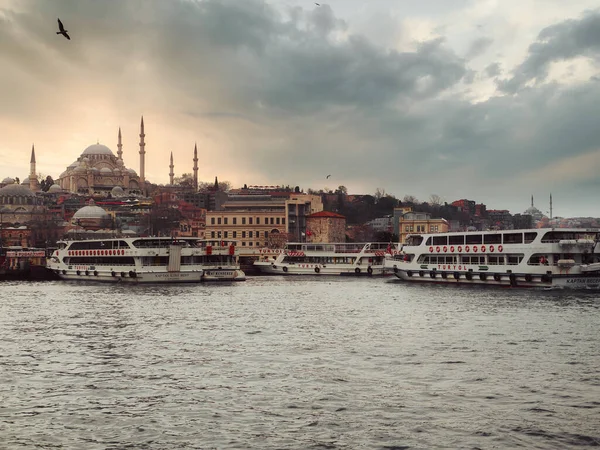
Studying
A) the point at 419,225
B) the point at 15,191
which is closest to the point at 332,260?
the point at 419,225

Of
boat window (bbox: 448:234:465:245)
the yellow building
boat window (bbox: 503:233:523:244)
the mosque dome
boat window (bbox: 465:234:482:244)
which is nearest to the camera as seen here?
boat window (bbox: 503:233:523:244)

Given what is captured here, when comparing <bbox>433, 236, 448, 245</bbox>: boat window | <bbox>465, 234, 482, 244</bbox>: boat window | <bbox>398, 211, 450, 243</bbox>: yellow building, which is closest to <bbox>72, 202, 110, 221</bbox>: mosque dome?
<bbox>398, 211, 450, 243</bbox>: yellow building

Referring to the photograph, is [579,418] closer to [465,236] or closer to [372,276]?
[465,236]

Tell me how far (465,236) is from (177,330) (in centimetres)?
3174

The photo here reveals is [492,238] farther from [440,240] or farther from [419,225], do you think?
[419,225]

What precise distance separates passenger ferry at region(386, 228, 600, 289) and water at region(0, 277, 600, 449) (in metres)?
12.0

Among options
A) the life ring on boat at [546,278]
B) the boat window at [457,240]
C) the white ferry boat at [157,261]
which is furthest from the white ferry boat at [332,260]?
the life ring on boat at [546,278]

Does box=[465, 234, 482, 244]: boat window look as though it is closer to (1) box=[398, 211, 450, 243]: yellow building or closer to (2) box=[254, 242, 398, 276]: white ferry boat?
(2) box=[254, 242, 398, 276]: white ferry boat

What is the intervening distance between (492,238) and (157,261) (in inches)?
1077

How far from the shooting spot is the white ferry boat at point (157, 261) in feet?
202

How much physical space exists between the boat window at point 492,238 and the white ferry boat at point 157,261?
862 inches

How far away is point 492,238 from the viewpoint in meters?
53.6

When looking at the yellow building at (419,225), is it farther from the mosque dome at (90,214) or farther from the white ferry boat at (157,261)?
the mosque dome at (90,214)

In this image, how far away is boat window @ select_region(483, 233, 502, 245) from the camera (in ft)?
174
